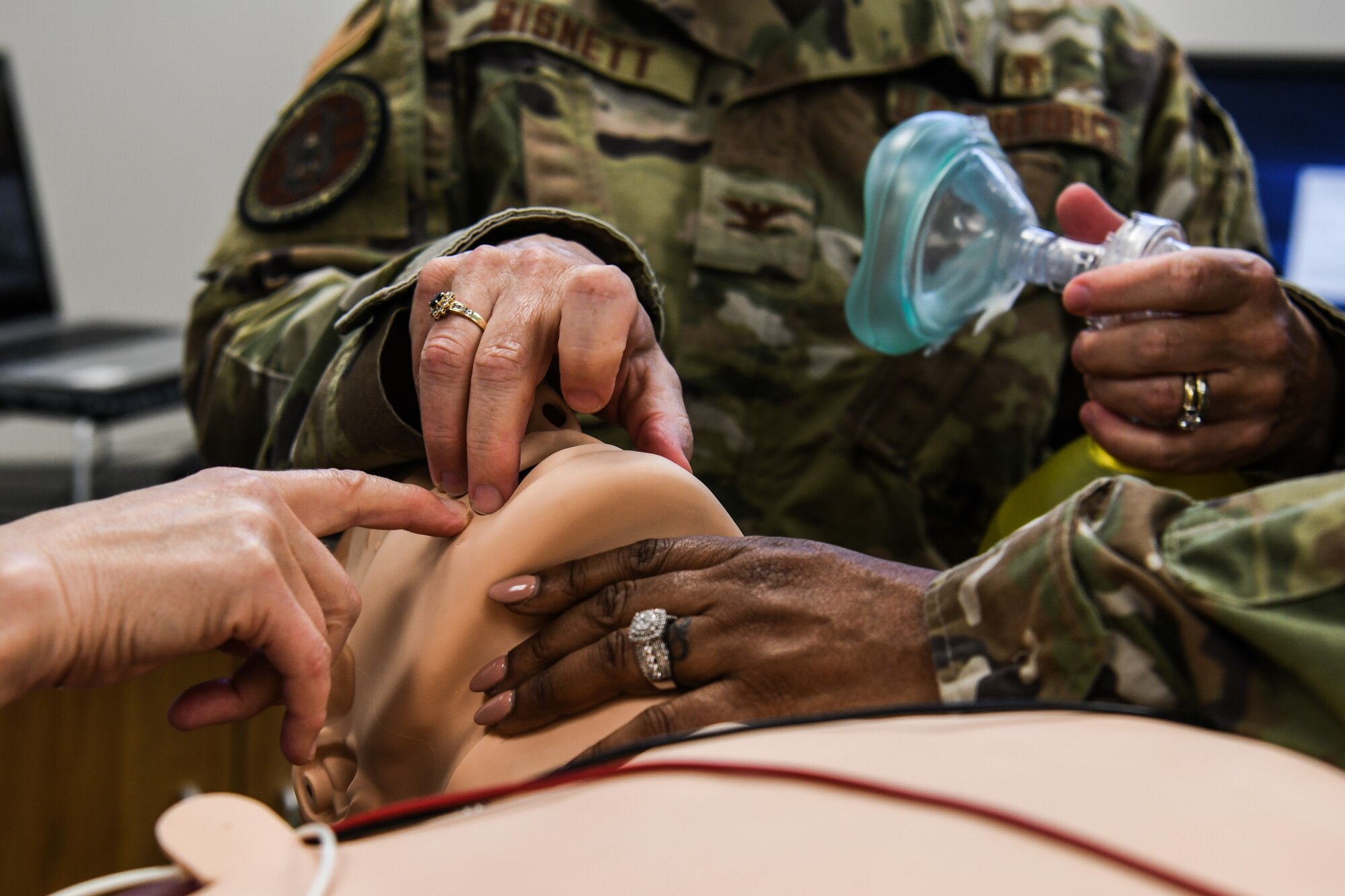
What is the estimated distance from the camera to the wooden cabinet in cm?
121

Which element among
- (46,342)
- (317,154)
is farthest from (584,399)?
(46,342)

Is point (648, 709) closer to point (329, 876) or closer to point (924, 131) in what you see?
point (329, 876)

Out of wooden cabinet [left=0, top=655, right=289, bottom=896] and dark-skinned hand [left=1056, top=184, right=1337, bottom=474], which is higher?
dark-skinned hand [left=1056, top=184, right=1337, bottom=474]

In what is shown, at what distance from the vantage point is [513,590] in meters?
0.60

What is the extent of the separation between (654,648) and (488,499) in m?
0.13

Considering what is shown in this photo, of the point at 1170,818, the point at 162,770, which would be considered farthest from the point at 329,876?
the point at 162,770

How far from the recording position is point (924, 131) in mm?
814

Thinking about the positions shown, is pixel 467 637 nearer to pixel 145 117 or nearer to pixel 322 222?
pixel 322 222

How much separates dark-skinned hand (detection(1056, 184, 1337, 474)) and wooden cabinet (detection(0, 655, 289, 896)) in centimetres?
90

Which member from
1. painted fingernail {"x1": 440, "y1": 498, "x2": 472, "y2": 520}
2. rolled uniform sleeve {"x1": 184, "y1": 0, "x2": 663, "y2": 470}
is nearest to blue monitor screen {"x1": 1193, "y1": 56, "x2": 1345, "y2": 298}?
rolled uniform sleeve {"x1": 184, "y1": 0, "x2": 663, "y2": 470}

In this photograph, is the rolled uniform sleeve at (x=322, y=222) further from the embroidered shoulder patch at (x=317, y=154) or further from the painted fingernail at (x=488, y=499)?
the painted fingernail at (x=488, y=499)

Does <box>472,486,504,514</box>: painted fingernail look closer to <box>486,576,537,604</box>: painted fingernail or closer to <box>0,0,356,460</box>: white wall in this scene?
<box>486,576,537,604</box>: painted fingernail

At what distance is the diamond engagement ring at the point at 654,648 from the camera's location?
574 millimetres

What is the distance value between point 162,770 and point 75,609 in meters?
0.95
